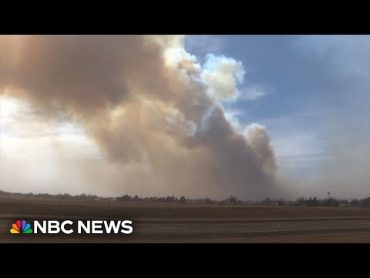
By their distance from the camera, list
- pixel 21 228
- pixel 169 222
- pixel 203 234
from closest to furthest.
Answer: pixel 21 228 → pixel 203 234 → pixel 169 222

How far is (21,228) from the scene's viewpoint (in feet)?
32.3

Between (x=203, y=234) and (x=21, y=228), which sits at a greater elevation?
(x=21, y=228)

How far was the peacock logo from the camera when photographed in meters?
9.82

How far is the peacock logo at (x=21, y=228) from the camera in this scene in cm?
982

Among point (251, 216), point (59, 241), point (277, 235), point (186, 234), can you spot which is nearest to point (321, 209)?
point (251, 216)

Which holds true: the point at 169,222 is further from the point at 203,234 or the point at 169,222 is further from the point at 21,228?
the point at 21,228

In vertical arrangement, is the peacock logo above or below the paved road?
above

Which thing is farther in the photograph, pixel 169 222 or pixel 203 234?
pixel 169 222

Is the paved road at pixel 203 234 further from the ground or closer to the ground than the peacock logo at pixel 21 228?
closer to the ground

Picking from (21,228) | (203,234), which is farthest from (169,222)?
(21,228)
